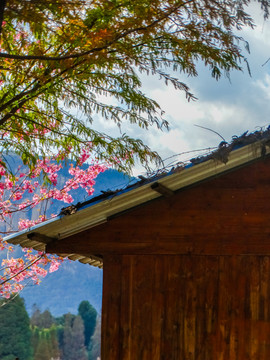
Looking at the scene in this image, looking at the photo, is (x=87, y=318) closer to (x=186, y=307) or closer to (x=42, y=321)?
(x=42, y=321)

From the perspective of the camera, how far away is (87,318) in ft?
224

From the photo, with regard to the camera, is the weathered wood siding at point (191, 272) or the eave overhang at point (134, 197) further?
the weathered wood siding at point (191, 272)

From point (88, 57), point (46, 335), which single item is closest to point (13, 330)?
point (46, 335)

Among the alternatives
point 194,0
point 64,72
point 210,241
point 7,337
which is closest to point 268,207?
point 210,241

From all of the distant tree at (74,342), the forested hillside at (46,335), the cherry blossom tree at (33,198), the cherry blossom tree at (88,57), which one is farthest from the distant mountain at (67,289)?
the cherry blossom tree at (88,57)

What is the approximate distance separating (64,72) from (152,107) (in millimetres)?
1629

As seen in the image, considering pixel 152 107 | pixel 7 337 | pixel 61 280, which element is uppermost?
pixel 61 280

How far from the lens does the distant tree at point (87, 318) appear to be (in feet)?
221

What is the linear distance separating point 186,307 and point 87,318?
2525 inches

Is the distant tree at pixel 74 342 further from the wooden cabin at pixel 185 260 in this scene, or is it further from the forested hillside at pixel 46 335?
the wooden cabin at pixel 185 260

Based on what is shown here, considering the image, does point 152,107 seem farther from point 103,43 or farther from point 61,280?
point 61,280

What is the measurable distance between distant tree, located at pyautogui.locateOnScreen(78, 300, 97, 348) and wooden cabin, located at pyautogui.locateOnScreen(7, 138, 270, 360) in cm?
6303

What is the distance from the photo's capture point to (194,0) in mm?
6203

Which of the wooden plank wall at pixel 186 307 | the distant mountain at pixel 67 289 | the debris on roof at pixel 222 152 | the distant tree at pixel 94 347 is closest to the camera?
the debris on roof at pixel 222 152
